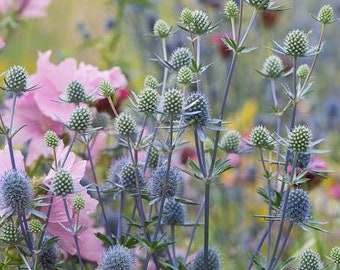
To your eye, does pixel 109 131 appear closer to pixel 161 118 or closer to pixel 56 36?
pixel 161 118

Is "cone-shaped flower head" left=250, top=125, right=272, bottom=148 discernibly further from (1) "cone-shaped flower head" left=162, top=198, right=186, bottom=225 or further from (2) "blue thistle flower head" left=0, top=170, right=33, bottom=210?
(2) "blue thistle flower head" left=0, top=170, right=33, bottom=210

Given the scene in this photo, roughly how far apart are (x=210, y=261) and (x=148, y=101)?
21 cm

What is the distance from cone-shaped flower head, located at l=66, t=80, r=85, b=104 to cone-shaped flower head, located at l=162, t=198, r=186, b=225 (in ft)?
0.49

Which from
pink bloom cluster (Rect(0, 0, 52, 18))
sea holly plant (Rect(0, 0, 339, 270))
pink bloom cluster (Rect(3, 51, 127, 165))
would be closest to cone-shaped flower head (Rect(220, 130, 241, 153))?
sea holly plant (Rect(0, 0, 339, 270))

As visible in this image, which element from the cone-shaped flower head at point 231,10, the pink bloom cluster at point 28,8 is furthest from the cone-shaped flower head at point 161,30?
the pink bloom cluster at point 28,8

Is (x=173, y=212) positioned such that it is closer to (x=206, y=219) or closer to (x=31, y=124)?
(x=206, y=219)

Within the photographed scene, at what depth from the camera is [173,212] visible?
0.91 meters

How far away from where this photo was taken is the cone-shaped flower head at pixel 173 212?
91 centimetres

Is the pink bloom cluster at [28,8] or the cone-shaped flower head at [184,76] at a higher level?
the pink bloom cluster at [28,8]

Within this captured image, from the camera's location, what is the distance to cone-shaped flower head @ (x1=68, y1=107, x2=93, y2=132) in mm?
819

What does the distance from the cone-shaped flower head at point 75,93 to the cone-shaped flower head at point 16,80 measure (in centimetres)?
7

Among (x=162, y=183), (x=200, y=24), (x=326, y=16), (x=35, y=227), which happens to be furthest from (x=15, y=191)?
(x=326, y=16)

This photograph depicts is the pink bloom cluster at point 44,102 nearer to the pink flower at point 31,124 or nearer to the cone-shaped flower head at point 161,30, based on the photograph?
the pink flower at point 31,124

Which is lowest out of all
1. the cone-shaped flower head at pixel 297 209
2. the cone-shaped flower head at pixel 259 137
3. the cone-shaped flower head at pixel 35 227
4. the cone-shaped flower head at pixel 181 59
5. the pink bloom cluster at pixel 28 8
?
the cone-shaped flower head at pixel 35 227
